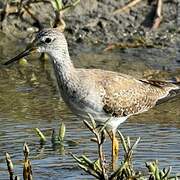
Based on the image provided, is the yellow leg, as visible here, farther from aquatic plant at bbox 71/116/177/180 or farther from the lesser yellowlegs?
aquatic plant at bbox 71/116/177/180

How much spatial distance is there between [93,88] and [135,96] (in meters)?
0.70

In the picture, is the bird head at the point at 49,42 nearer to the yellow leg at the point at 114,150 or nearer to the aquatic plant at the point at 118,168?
the yellow leg at the point at 114,150

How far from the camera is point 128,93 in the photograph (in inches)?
351

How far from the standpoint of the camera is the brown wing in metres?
8.62

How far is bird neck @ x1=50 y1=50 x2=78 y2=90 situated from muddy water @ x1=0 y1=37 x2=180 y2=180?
2.24 ft

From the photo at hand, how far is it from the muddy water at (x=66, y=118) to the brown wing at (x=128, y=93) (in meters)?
0.32

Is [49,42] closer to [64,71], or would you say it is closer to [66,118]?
[64,71]

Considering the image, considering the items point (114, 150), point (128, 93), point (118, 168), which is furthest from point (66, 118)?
point (118, 168)

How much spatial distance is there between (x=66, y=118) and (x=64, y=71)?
1.28 metres

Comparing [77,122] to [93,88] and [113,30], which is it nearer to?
[93,88]

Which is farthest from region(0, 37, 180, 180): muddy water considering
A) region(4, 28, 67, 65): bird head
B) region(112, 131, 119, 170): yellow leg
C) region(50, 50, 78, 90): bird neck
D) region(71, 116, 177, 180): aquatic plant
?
region(71, 116, 177, 180): aquatic plant

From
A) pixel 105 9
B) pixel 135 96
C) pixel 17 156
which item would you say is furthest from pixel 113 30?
pixel 17 156

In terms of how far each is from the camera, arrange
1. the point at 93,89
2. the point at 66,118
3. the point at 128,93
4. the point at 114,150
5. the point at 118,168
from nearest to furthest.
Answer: the point at 118,168 → the point at 93,89 → the point at 114,150 → the point at 128,93 → the point at 66,118

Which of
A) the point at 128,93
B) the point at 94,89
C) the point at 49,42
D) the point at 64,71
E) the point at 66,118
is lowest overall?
the point at 66,118
